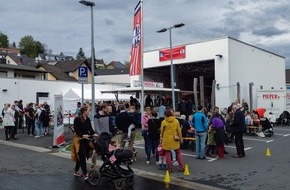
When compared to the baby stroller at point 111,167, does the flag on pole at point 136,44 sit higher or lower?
higher

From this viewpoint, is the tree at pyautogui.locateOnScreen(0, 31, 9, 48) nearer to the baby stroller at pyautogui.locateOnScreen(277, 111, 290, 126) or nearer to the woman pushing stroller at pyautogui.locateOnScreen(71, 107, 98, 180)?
the baby stroller at pyautogui.locateOnScreen(277, 111, 290, 126)

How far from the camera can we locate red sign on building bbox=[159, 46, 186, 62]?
3372 cm

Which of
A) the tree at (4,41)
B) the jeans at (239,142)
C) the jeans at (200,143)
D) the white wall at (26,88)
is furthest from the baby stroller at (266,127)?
the tree at (4,41)

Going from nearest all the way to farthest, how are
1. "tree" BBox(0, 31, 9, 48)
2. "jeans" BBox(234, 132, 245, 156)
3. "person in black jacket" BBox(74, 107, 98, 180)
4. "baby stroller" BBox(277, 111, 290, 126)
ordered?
"person in black jacket" BBox(74, 107, 98, 180) → "jeans" BBox(234, 132, 245, 156) → "baby stroller" BBox(277, 111, 290, 126) → "tree" BBox(0, 31, 9, 48)

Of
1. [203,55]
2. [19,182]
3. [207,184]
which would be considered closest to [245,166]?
[207,184]

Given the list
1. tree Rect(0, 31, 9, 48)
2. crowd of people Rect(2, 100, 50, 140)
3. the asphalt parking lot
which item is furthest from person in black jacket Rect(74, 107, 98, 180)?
tree Rect(0, 31, 9, 48)

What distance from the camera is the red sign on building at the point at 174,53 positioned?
111 ft

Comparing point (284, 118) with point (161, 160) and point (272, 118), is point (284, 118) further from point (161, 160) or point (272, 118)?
point (161, 160)

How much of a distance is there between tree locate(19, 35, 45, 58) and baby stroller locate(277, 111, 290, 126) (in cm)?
10976

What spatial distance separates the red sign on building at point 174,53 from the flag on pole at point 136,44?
18721 millimetres

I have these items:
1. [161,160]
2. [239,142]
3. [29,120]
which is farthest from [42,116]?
[239,142]

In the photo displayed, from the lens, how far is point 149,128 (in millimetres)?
11219

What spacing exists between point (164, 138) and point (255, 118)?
10860 millimetres

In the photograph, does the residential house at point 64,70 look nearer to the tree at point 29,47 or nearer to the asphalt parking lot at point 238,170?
the asphalt parking lot at point 238,170
